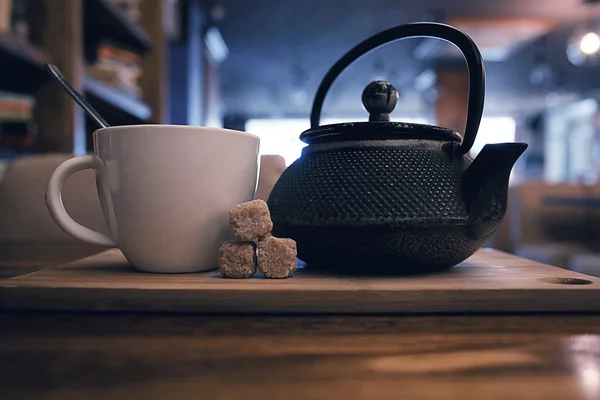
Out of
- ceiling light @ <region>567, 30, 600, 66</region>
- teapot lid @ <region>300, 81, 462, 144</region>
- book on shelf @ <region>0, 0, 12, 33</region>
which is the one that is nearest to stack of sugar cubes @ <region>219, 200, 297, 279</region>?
teapot lid @ <region>300, 81, 462, 144</region>

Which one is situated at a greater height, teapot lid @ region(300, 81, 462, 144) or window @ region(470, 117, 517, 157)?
window @ region(470, 117, 517, 157)

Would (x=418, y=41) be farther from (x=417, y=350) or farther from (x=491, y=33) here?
(x=417, y=350)

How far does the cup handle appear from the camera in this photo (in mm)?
521

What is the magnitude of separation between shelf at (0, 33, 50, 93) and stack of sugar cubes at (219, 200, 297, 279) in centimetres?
87

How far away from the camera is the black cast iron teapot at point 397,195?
450 mm

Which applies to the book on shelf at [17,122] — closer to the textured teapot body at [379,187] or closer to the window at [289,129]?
the textured teapot body at [379,187]

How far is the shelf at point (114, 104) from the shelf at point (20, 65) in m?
0.14

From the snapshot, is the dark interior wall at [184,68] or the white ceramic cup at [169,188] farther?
the dark interior wall at [184,68]

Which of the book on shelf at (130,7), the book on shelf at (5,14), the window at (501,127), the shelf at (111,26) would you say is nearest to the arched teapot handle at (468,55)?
the book on shelf at (5,14)

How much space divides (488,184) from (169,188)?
293mm

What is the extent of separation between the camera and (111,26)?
182 cm

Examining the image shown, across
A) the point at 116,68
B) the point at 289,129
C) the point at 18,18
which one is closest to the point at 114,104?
the point at 116,68

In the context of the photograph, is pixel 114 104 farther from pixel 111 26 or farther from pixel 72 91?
pixel 72 91

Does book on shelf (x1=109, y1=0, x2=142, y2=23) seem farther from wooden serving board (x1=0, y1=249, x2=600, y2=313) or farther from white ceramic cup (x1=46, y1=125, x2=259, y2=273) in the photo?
wooden serving board (x1=0, y1=249, x2=600, y2=313)
